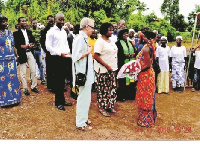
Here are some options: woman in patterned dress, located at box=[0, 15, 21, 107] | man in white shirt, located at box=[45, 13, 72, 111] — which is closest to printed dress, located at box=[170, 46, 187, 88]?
man in white shirt, located at box=[45, 13, 72, 111]

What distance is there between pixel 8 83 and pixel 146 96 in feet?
8.37

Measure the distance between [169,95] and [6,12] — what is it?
804cm

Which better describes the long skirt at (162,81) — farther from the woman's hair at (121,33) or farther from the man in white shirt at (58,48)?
the man in white shirt at (58,48)

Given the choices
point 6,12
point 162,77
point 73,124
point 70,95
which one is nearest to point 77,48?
point 73,124

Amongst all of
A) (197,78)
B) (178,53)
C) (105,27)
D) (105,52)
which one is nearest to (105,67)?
(105,52)

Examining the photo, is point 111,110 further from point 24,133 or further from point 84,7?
point 84,7

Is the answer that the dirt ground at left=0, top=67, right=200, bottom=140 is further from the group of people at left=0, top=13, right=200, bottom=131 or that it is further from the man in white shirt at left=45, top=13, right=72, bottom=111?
the man in white shirt at left=45, top=13, right=72, bottom=111

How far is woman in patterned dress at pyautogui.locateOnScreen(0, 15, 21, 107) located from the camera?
4.13 metres

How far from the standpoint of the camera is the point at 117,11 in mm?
7570

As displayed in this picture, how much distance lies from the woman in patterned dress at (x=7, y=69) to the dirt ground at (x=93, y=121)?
206 mm

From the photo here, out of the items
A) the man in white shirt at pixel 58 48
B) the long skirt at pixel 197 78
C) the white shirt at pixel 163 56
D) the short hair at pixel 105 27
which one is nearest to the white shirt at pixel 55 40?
the man in white shirt at pixel 58 48

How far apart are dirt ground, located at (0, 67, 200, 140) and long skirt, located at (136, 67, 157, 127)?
0.50 ft

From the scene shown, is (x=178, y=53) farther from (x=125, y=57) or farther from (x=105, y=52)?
(x=105, y=52)

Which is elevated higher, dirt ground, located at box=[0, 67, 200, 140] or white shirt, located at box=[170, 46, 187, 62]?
white shirt, located at box=[170, 46, 187, 62]
